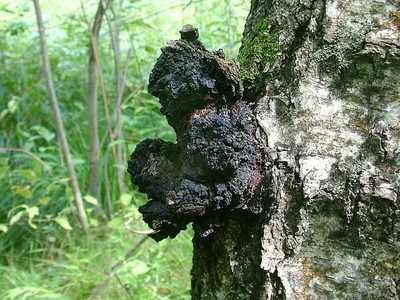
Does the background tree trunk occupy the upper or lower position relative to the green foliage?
lower

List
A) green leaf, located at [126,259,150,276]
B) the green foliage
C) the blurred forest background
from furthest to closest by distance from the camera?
the blurred forest background, green leaf, located at [126,259,150,276], the green foliage

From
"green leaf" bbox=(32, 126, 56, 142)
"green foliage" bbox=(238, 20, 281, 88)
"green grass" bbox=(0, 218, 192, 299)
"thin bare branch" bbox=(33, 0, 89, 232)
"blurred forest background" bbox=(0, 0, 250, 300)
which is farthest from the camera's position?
"green leaf" bbox=(32, 126, 56, 142)

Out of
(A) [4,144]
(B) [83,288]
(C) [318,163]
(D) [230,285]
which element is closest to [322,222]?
(C) [318,163]

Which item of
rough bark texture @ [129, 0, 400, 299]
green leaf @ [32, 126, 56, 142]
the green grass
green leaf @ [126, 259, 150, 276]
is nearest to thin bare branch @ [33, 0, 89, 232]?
green leaf @ [32, 126, 56, 142]

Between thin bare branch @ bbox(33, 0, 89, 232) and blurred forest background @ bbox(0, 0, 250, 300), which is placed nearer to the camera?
blurred forest background @ bbox(0, 0, 250, 300)

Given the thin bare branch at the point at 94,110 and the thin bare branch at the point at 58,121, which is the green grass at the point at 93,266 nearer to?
the thin bare branch at the point at 58,121

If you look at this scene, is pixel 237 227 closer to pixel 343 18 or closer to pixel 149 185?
pixel 149 185

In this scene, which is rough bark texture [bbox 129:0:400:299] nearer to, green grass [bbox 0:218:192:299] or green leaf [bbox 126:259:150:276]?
green leaf [bbox 126:259:150:276]

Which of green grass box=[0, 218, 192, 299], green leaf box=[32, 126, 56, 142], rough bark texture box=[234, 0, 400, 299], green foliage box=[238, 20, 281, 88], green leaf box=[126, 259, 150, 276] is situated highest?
green foliage box=[238, 20, 281, 88]
